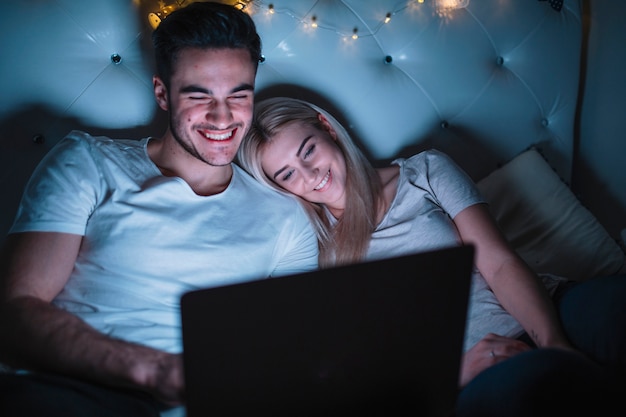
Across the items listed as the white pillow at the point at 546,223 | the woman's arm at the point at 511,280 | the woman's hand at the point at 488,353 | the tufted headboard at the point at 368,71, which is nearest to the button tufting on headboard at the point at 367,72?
the tufted headboard at the point at 368,71

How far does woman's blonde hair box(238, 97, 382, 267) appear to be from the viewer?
1298mm

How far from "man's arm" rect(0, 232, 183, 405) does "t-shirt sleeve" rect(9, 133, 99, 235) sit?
34 mm

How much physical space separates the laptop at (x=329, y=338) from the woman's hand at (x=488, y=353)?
0.43 meters

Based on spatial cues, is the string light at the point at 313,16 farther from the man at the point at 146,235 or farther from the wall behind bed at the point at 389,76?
the man at the point at 146,235

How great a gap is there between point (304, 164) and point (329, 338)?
703 mm

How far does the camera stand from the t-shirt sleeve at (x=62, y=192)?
1023 millimetres

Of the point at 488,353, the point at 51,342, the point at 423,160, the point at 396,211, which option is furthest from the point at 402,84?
the point at 51,342

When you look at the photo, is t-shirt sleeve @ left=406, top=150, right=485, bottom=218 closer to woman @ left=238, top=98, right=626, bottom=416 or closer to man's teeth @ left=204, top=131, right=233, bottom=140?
woman @ left=238, top=98, right=626, bottom=416

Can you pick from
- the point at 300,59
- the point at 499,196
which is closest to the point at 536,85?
the point at 499,196

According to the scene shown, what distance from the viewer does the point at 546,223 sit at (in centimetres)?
149

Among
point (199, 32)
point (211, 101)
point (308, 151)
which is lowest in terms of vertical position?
point (308, 151)

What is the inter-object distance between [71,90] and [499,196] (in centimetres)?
122

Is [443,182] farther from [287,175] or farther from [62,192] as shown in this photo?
[62,192]

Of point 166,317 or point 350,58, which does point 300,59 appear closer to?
point 350,58
